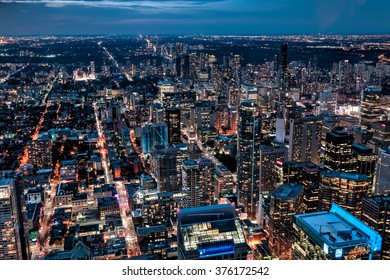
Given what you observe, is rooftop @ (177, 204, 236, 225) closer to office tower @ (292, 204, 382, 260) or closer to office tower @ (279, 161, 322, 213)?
office tower @ (292, 204, 382, 260)

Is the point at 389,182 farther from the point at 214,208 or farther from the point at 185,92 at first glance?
the point at 185,92

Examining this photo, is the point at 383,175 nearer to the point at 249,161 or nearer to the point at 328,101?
the point at 249,161

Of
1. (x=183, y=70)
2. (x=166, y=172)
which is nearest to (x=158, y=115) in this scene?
(x=166, y=172)

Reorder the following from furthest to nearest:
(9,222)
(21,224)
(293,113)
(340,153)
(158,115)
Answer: (158,115), (293,113), (340,153), (21,224), (9,222)

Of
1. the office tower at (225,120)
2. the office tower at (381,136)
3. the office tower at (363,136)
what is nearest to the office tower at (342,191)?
the office tower at (381,136)

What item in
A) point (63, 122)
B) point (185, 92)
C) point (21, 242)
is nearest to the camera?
point (21, 242)

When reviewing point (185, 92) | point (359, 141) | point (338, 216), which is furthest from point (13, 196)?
point (185, 92)
